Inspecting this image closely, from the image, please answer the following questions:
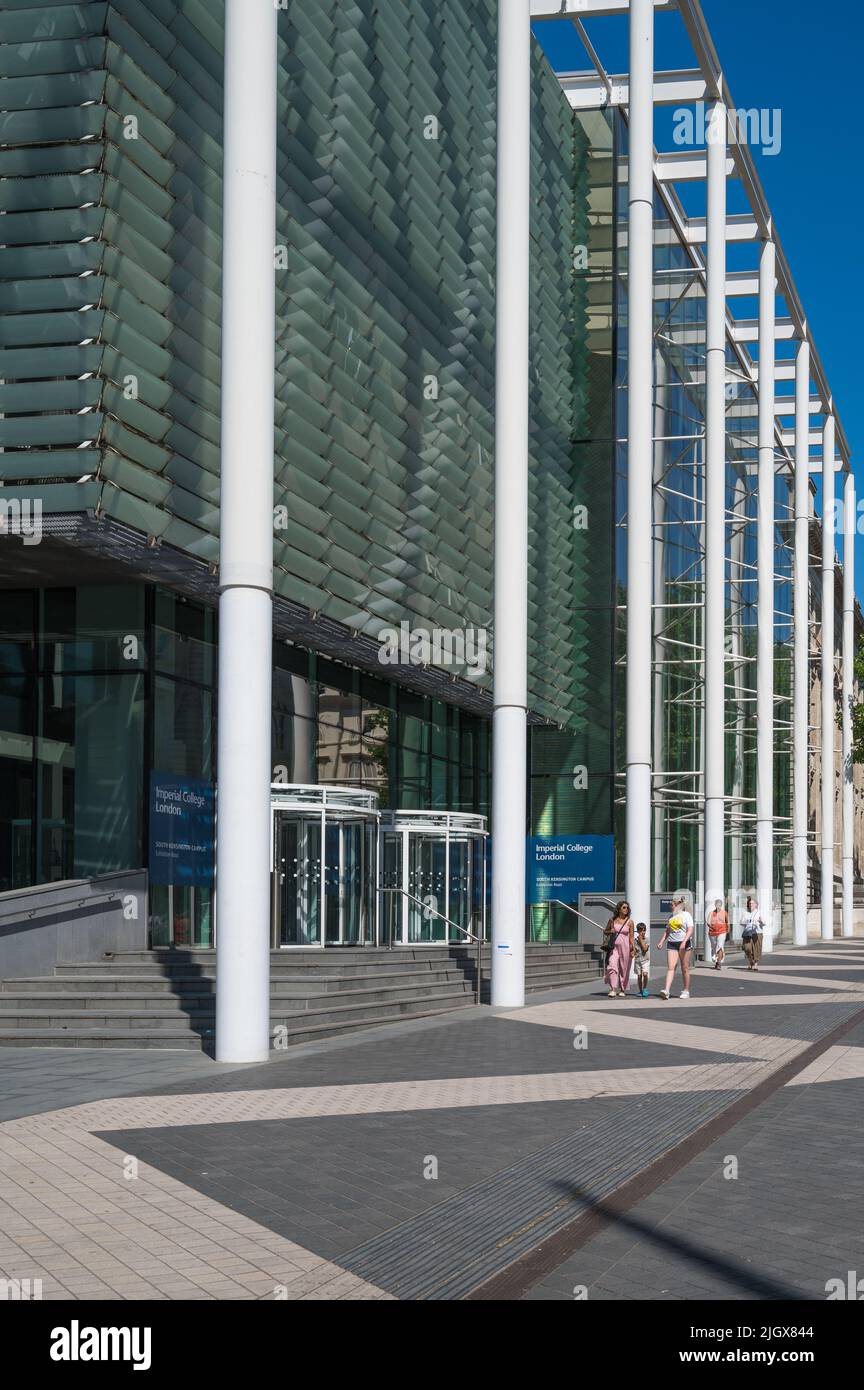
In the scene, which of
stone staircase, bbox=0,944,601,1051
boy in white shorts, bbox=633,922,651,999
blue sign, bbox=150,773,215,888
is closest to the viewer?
stone staircase, bbox=0,944,601,1051

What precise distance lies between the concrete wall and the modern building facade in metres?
0.55

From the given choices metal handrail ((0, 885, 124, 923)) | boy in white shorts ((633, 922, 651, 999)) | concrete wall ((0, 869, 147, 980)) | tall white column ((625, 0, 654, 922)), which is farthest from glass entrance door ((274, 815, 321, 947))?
tall white column ((625, 0, 654, 922))

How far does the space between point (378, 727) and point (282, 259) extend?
10898 millimetres

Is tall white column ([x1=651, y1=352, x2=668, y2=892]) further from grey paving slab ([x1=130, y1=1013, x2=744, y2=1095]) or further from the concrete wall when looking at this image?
grey paving slab ([x1=130, y1=1013, x2=744, y2=1095])

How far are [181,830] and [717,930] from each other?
14.7 meters

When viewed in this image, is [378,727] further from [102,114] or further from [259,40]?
[259,40]

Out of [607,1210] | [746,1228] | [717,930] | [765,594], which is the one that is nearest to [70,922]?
[607,1210]

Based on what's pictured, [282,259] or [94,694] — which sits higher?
[282,259]

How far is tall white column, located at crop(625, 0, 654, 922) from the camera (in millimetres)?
31266

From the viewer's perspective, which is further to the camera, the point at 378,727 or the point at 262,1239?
the point at 378,727

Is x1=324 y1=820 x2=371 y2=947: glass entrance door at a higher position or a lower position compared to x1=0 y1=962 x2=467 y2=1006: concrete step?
higher

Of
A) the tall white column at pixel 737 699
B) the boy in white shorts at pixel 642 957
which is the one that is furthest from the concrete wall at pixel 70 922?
the tall white column at pixel 737 699

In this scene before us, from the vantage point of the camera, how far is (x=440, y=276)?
33.2m
